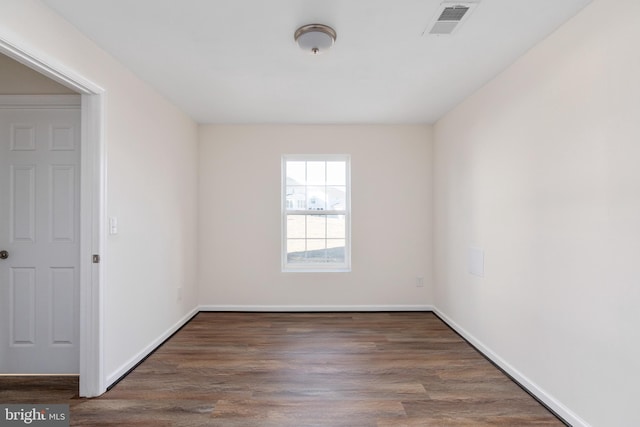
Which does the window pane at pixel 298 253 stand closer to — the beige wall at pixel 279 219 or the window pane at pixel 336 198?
the beige wall at pixel 279 219

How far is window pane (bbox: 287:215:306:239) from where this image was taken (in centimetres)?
429

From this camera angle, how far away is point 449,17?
75.3 inches

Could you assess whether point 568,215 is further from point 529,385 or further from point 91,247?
point 91,247

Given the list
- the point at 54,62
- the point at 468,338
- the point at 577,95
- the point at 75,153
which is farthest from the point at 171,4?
the point at 468,338

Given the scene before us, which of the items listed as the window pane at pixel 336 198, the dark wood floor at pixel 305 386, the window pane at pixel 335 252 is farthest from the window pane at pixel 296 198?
the dark wood floor at pixel 305 386

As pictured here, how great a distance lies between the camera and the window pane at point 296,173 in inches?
169

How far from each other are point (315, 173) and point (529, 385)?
121 inches

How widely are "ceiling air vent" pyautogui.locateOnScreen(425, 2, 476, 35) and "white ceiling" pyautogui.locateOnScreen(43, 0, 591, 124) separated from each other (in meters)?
0.04

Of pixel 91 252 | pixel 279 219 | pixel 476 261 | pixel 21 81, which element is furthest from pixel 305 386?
pixel 21 81

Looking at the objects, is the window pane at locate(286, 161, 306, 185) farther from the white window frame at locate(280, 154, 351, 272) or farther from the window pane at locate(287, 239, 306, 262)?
the window pane at locate(287, 239, 306, 262)

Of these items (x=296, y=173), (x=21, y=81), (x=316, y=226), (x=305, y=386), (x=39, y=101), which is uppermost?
(x=21, y=81)

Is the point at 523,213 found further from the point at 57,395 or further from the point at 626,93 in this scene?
the point at 57,395

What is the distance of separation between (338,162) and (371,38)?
87.8 inches

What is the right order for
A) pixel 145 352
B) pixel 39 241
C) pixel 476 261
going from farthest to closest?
pixel 476 261
pixel 145 352
pixel 39 241
